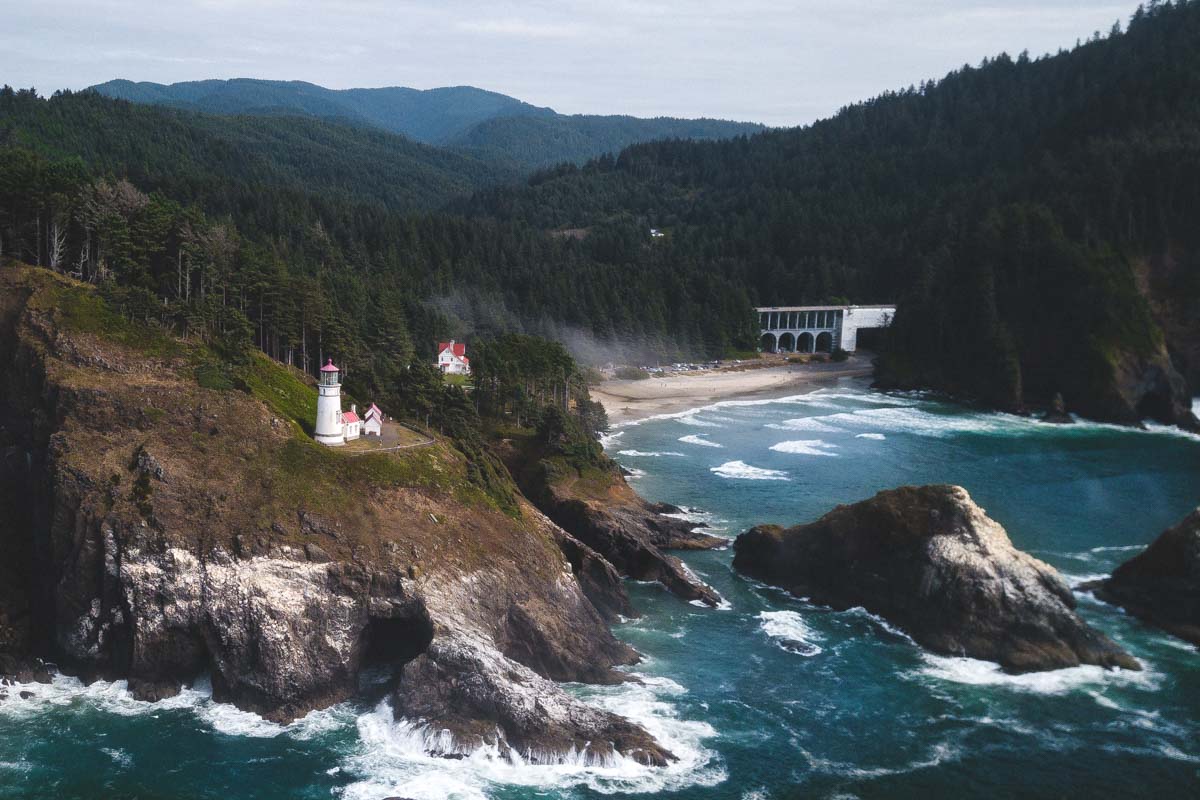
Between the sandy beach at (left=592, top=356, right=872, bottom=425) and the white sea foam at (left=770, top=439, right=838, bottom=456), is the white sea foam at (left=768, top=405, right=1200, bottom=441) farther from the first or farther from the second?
the sandy beach at (left=592, top=356, right=872, bottom=425)

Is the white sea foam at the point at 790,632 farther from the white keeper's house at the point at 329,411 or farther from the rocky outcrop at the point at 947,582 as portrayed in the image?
the white keeper's house at the point at 329,411

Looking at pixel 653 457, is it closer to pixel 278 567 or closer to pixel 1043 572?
pixel 1043 572

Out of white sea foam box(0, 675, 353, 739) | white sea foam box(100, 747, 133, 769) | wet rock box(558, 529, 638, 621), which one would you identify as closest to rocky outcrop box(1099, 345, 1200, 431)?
wet rock box(558, 529, 638, 621)

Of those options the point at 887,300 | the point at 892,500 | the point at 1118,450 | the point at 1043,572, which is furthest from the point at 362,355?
the point at 887,300

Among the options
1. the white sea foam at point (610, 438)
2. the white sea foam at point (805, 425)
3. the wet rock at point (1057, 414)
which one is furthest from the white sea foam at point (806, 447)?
the wet rock at point (1057, 414)

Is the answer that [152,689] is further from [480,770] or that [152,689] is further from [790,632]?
[790,632]

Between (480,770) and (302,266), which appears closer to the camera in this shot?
(480,770)

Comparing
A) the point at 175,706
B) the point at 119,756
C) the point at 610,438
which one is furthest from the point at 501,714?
the point at 610,438
